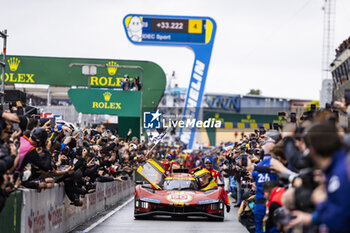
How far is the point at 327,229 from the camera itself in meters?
5.50

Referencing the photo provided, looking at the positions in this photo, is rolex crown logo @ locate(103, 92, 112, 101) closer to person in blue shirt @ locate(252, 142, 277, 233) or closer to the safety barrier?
the safety barrier

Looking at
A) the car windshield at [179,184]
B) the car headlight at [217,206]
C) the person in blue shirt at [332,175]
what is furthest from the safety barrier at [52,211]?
the person in blue shirt at [332,175]

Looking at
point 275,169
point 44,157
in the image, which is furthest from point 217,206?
point 275,169

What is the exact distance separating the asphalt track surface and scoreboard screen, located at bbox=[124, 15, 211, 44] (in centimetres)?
3151

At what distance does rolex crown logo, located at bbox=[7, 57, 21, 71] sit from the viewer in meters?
41.0

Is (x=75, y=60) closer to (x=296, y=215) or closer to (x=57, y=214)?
(x=57, y=214)

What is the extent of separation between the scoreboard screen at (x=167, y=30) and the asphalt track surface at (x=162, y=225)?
103ft

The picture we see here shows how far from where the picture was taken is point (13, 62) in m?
41.1

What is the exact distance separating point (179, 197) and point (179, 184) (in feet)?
3.63

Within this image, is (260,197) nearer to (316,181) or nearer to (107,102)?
(316,181)

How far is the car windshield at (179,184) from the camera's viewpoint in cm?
2080

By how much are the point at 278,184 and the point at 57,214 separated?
5899 mm

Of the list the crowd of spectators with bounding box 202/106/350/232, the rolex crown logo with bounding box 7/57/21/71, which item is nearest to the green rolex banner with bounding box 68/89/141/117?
the rolex crown logo with bounding box 7/57/21/71

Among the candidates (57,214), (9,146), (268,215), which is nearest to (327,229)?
(268,215)
